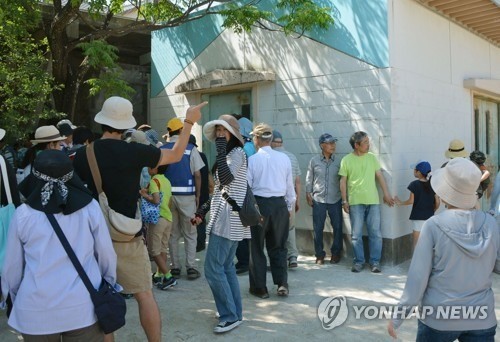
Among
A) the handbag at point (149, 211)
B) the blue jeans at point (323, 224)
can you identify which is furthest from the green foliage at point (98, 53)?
the blue jeans at point (323, 224)

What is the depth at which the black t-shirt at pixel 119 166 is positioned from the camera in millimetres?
3107

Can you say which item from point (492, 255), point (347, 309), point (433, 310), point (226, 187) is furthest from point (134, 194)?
point (347, 309)

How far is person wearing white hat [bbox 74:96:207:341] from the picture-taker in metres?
3.12

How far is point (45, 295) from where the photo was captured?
2322 mm

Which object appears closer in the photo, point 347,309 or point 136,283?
point 136,283

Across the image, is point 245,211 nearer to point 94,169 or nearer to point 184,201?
point 94,169

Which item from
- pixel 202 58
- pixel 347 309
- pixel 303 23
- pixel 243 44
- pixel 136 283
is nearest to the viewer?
pixel 136 283

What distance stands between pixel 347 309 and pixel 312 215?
2.37m

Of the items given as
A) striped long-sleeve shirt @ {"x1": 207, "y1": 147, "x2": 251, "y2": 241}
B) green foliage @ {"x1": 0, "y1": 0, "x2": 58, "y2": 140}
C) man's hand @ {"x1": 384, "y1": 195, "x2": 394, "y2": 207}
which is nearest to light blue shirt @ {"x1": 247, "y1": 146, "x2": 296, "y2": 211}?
striped long-sleeve shirt @ {"x1": 207, "y1": 147, "x2": 251, "y2": 241}

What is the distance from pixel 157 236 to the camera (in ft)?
17.1

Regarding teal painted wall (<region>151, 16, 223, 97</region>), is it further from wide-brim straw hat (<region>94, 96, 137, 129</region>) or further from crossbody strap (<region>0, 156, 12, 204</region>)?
crossbody strap (<region>0, 156, 12, 204</region>)

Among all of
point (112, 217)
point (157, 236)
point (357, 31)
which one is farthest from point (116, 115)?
point (357, 31)

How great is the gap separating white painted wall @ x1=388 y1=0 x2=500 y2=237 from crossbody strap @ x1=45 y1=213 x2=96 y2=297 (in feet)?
15.9

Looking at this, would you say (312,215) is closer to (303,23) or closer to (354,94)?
(354,94)
